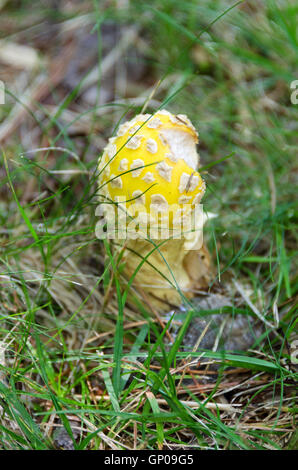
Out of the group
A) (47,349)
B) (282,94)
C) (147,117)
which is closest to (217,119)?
(282,94)

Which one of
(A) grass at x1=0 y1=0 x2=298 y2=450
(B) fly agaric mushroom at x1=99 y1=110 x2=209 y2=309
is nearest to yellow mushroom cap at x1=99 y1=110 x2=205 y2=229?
(B) fly agaric mushroom at x1=99 y1=110 x2=209 y2=309

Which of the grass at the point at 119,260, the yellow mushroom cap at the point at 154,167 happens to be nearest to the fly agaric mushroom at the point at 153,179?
the yellow mushroom cap at the point at 154,167

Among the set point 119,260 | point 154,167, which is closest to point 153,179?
point 154,167

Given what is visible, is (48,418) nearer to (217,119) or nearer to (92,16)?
(217,119)

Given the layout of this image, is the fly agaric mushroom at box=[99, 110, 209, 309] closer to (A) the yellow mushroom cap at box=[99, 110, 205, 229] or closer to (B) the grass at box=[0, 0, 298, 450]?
(A) the yellow mushroom cap at box=[99, 110, 205, 229]

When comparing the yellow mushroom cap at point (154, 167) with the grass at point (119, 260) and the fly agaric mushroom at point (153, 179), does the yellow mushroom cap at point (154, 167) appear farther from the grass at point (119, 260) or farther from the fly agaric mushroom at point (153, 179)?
the grass at point (119, 260)
